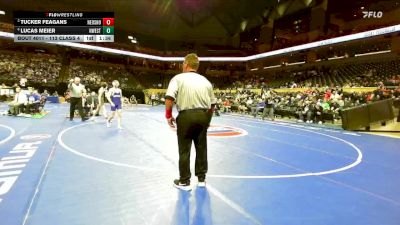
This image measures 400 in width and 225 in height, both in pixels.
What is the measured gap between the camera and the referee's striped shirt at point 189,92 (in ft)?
13.0

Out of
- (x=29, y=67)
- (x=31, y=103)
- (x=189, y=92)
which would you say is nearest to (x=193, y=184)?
(x=189, y=92)

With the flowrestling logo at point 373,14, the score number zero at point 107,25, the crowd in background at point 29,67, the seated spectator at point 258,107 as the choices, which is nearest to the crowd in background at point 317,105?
the seated spectator at point 258,107

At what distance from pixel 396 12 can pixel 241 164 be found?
100.0ft

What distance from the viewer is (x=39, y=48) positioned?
122ft

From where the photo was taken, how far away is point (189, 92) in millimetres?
3967

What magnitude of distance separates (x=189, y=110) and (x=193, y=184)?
3.71ft

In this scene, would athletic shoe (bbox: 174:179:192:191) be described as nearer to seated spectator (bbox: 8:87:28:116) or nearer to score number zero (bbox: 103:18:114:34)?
seated spectator (bbox: 8:87:28:116)

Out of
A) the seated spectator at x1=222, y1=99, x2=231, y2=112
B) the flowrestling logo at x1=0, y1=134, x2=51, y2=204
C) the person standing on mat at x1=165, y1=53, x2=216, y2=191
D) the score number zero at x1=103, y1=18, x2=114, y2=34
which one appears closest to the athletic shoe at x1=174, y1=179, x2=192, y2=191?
the person standing on mat at x1=165, y1=53, x2=216, y2=191

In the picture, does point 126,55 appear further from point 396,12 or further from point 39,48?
point 396,12

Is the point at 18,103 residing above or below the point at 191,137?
above

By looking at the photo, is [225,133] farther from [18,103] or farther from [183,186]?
[18,103]

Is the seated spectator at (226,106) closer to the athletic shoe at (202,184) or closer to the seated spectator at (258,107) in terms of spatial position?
the seated spectator at (258,107)
